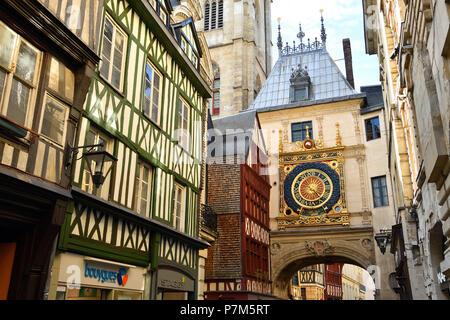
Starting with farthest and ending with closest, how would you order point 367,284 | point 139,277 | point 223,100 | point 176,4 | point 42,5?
point 367,284 < point 223,100 < point 176,4 < point 139,277 < point 42,5

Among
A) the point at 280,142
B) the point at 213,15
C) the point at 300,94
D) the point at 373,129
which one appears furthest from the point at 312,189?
the point at 213,15

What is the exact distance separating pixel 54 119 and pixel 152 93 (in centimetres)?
361

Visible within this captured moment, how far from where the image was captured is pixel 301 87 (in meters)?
22.8

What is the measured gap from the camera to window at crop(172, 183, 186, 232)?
9770 mm

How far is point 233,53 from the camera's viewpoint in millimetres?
32438

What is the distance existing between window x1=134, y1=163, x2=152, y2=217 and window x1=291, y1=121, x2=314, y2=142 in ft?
43.9

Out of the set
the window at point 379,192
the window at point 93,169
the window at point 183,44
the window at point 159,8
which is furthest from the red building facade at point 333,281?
the window at point 93,169

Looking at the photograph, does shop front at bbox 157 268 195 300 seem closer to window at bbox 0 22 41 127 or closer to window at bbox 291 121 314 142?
window at bbox 0 22 41 127

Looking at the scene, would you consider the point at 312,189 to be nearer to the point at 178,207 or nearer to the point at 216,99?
the point at 178,207

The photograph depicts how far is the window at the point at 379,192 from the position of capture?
18.7 meters

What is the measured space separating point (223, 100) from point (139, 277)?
79.3 feet

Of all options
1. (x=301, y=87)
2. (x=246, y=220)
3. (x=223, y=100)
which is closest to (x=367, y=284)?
(x=223, y=100)
